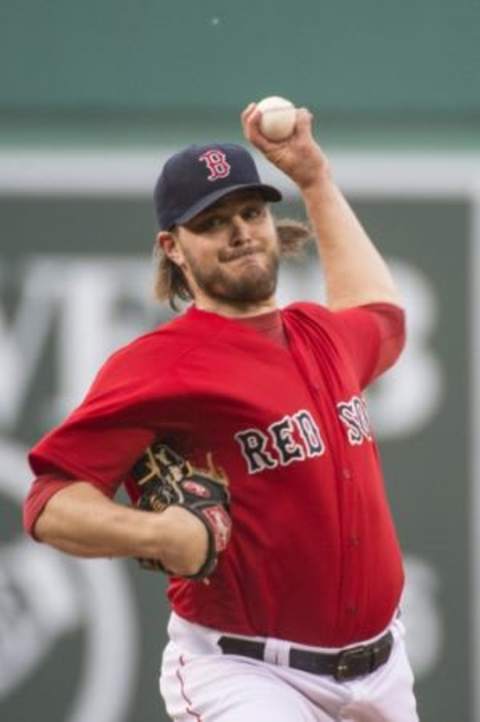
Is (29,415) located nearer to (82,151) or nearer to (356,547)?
(82,151)

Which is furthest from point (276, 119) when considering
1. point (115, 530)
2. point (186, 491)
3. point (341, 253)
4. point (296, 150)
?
point (115, 530)

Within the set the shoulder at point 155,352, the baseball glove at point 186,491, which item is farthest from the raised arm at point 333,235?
the baseball glove at point 186,491

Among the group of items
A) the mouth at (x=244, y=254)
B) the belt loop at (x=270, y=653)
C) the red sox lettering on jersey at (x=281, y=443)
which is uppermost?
the mouth at (x=244, y=254)

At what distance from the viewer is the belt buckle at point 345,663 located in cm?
417

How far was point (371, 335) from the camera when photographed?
4555 mm

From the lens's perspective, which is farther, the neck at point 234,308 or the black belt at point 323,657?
the neck at point 234,308

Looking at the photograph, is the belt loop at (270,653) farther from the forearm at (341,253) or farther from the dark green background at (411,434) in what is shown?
the dark green background at (411,434)

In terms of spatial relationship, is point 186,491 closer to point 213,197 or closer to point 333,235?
point 213,197

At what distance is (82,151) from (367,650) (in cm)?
230

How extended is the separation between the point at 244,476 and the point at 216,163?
64 cm

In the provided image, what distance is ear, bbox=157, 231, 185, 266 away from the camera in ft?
14.2

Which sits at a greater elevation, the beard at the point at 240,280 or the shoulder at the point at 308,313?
the beard at the point at 240,280

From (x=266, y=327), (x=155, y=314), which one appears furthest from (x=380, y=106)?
(x=266, y=327)

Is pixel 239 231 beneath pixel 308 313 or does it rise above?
above
